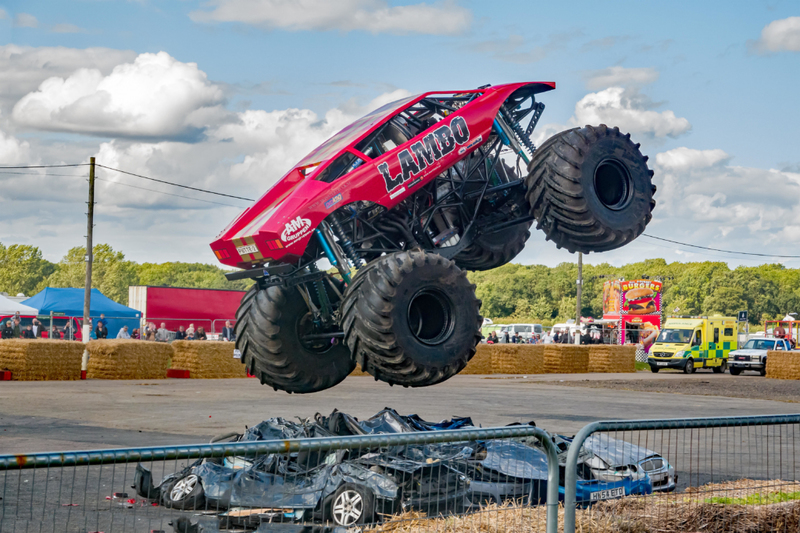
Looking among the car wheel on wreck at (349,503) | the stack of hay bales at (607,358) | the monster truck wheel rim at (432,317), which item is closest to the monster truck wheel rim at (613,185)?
the monster truck wheel rim at (432,317)

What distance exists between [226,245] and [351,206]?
1161 millimetres

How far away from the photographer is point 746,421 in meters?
4.91

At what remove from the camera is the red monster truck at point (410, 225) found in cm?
687

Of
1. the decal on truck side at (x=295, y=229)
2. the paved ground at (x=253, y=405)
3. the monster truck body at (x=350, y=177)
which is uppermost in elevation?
the monster truck body at (x=350, y=177)

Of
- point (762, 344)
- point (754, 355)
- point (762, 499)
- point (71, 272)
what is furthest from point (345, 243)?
point (71, 272)

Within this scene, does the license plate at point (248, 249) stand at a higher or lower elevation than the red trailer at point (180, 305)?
higher

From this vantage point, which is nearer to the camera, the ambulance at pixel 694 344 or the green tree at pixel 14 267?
the ambulance at pixel 694 344

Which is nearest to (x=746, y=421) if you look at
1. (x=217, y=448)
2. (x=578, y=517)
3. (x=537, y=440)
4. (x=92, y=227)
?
(x=578, y=517)

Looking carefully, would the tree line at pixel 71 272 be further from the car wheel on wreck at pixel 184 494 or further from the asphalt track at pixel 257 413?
the car wheel on wreck at pixel 184 494

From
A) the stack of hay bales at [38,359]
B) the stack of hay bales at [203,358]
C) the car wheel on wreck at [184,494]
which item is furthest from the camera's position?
the stack of hay bales at [203,358]

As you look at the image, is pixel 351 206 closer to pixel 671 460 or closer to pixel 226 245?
pixel 226 245

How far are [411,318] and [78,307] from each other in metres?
32.0

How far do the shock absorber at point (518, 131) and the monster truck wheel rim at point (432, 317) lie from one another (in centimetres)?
175

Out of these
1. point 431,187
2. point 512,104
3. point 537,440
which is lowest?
point 537,440
